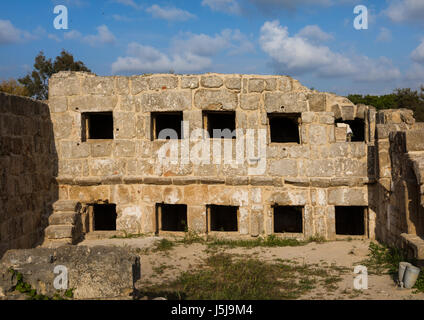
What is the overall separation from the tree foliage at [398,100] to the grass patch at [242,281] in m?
27.1

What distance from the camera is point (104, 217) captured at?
38.7 ft

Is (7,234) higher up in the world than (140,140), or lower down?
lower down

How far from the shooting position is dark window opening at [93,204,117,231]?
11.7 m

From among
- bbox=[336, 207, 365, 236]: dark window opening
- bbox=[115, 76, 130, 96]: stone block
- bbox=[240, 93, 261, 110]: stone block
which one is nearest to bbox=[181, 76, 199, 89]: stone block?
bbox=[240, 93, 261, 110]: stone block

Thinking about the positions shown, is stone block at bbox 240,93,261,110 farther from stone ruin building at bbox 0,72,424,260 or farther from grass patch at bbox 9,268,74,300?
grass patch at bbox 9,268,74,300

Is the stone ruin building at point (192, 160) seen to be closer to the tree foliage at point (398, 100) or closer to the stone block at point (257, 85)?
the stone block at point (257, 85)

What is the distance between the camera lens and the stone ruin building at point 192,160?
7.97m

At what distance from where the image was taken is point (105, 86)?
8570 mm

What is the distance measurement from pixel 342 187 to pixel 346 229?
3.96 m

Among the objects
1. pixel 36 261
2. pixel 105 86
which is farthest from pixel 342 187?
pixel 36 261

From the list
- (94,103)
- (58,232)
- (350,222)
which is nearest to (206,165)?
(94,103)

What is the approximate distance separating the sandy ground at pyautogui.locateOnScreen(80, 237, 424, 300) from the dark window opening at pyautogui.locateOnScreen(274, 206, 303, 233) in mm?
3720

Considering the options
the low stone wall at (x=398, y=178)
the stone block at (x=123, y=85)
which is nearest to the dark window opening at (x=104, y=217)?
the stone block at (x=123, y=85)
